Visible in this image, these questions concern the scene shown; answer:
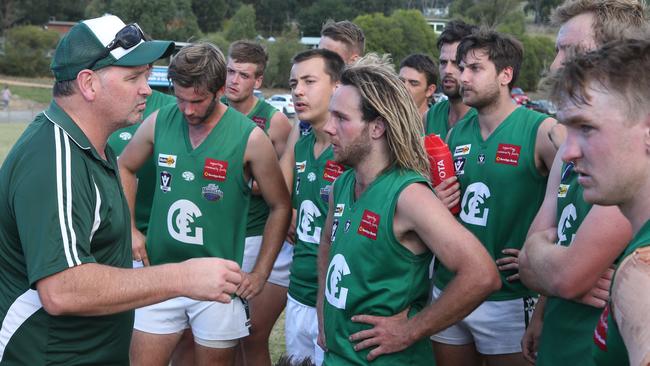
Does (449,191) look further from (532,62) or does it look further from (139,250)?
(532,62)

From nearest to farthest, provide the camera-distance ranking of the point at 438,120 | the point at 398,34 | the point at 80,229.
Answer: the point at 80,229 → the point at 438,120 → the point at 398,34

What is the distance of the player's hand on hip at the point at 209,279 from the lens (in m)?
2.78

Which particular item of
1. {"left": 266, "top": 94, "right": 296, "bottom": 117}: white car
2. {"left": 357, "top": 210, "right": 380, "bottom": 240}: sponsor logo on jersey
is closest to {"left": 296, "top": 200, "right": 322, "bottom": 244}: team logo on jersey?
{"left": 357, "top": 210, "right": 380, "bottom": 240}: sponsor logo on jersey

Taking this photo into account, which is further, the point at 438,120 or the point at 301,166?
the point at 438,120

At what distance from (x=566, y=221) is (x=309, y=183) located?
6.72 feet

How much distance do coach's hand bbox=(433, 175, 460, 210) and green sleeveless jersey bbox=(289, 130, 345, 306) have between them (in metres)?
0.78

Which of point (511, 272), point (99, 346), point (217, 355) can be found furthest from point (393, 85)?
point (217, 355)

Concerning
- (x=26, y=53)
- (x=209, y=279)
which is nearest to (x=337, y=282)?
(x=209, y=279)

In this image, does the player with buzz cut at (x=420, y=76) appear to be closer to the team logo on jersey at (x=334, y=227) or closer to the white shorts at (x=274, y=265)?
the white shorts at (x=274, y=265)

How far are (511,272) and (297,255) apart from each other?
4.78 ft

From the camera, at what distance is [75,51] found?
2971 mm

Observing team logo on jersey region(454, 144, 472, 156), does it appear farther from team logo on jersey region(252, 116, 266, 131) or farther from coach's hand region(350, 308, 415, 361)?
team logo on jersey region(252, 116, 266, 131)

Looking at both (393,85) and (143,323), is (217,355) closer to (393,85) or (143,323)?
(143,323)

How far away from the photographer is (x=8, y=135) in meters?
22.4
